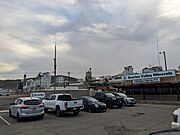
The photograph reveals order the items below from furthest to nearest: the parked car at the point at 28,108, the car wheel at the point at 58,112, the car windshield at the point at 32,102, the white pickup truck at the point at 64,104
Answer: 1. the car wheel at the point at 58,112
2. the white pickup truck at the point at 64,104
3. the car windshield at the point at 32,102
4. the parked car at the point at 28,108

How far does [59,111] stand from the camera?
2159 cm

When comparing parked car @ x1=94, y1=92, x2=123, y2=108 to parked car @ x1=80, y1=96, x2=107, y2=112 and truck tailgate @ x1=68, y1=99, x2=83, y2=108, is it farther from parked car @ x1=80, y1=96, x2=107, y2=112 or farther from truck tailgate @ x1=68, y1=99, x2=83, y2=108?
truck tailgate @ x1=68, y1=99, x2=83, y2=108

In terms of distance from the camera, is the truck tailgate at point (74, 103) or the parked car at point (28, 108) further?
the truck tailgate at point (74, 103)

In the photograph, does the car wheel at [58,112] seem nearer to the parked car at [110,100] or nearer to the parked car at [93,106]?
the parked car at [93,106]

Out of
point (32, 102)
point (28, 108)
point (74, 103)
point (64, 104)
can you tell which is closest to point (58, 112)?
point (64, 104)

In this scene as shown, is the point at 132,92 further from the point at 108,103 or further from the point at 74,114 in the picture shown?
the point at 74,114

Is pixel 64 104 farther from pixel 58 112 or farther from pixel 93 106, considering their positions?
pixel 93 106

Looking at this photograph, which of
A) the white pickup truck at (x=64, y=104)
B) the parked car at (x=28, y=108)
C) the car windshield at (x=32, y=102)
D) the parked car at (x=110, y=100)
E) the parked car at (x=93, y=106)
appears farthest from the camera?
the parked car at (x=110, y=100)

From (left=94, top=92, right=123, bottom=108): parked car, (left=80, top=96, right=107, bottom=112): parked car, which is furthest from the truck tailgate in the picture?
(left=94, top=92, right=123, bottom=108): parked car

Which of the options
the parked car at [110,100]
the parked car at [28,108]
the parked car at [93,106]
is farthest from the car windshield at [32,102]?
the parked car at [110,100]

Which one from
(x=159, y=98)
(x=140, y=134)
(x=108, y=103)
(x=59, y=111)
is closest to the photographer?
(x=140, y=134)

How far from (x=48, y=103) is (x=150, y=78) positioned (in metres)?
21.8

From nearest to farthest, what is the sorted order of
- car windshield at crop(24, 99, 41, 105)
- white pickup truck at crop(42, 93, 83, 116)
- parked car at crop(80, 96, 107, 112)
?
car windshield at crop(24, 99, 41, 105)
white pickup truck at crop(42, 93, 83, 116)
parked car at crop(80, 96, 107, 112)

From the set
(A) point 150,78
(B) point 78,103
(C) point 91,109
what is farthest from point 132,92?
(B) point 78,103
